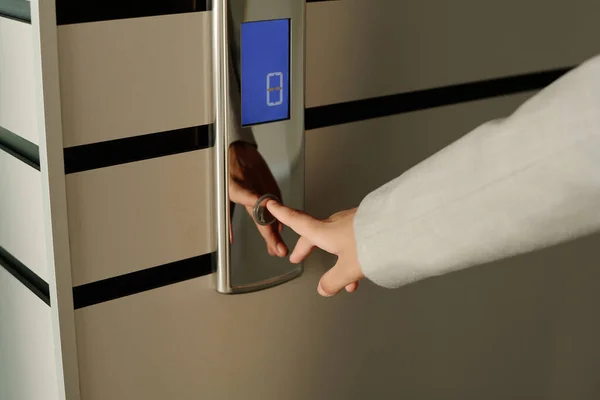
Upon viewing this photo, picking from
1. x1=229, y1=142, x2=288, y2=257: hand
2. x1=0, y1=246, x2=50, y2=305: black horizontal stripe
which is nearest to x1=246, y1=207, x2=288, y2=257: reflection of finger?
x1=229, y1=142, x2=288, y2=257: hand

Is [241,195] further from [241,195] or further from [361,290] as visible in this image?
[361,290]

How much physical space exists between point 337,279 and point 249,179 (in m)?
0.14

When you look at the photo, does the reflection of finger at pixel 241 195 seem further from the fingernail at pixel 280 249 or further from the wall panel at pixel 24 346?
the wall panel at pixel 24 346

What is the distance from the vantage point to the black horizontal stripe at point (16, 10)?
74cm

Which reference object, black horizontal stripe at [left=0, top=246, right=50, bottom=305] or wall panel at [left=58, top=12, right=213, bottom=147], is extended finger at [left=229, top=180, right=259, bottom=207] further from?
black horizontal stripe at [left=0, top=246, right=50, bottom=305]

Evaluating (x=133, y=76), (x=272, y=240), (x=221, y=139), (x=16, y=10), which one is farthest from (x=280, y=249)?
(x=16, y=10)

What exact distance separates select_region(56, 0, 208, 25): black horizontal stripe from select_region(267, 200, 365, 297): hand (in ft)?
0.72

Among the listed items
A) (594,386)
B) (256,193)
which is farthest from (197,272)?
(594,386)

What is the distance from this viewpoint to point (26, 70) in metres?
0.75

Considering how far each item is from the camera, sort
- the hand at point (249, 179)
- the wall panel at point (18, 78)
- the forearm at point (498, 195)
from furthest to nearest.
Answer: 1. the hand at point (249, 179)
2. the wall panel at point (18, 78)
3. the forearm at point (498, 195)

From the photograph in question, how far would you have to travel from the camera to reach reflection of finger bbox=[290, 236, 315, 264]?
89 cm

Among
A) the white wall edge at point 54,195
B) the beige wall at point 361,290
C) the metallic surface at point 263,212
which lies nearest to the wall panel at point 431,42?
the beige wall at point 361,290

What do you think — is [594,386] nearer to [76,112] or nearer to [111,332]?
[111,332]

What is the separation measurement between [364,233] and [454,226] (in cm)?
10
